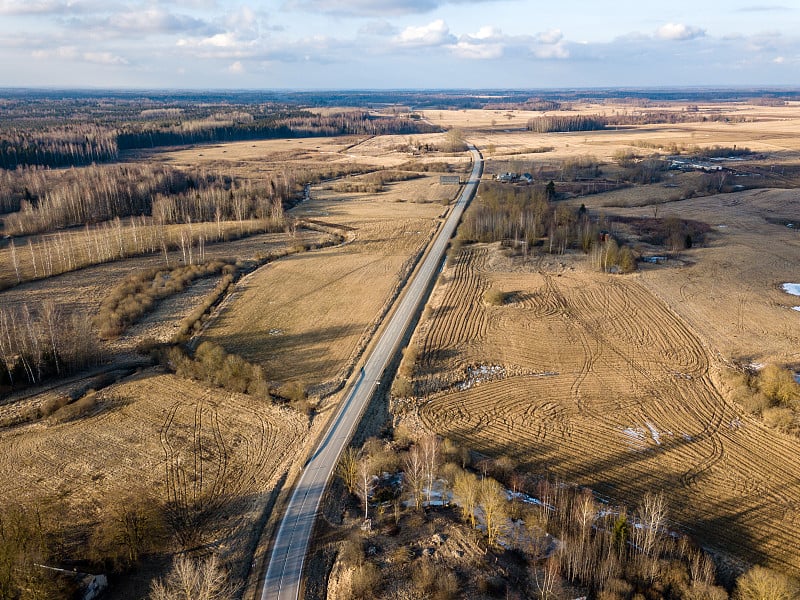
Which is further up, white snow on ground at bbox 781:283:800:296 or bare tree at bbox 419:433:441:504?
white snow on ground at bbox 781:283:800:296

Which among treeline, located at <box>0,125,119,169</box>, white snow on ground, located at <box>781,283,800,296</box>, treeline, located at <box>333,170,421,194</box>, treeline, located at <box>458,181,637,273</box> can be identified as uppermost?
treeline, located at <box>0,125,119,169</box>

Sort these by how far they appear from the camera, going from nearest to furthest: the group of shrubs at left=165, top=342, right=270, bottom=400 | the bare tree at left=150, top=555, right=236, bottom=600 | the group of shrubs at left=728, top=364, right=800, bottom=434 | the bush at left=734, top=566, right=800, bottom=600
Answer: the bush at left=734, top=566, right=800, bottom=600, the bare tree at left=150, top=555, right=236, bottom=600, the group of shrubs at left=728, top=364, right=800, bottom=434, the group of shrubs at left=165, top=342, right=270, bottom=400

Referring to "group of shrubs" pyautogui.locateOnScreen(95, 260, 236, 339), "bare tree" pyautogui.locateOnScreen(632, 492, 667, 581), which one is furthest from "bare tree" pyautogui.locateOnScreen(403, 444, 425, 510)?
"group of shrubs" pyautogui.locateOnScreen(95, 260, 236, 339)

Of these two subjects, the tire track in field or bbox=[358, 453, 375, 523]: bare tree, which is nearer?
bbox=[358, 453, 375, 523]: bare tree

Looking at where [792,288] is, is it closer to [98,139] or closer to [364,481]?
[364,481]

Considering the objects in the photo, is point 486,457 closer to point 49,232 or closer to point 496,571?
point 496,571

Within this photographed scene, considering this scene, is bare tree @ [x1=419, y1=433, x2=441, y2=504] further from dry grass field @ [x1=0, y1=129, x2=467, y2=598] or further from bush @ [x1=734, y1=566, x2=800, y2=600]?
bush @ [x1=734, y1=566, x2=800, y2=600]

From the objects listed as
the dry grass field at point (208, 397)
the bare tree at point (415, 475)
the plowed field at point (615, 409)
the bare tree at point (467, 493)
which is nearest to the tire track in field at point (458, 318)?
the plowed field at point (615, 409)
